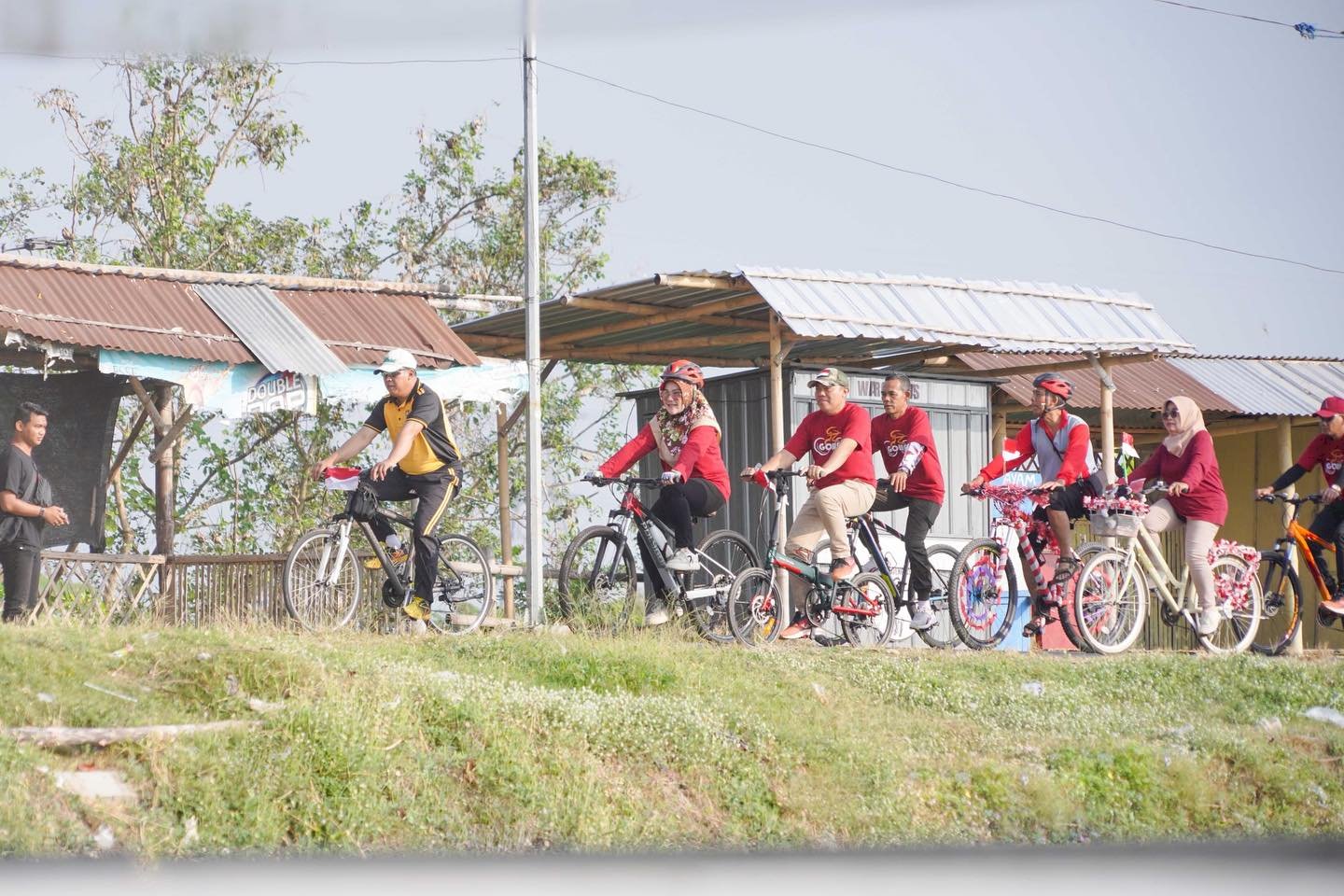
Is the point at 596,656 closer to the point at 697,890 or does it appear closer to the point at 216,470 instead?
the point at 697,890

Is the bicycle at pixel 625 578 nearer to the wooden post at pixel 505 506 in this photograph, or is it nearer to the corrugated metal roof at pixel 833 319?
the corrugated metal roof at pixel 833 319

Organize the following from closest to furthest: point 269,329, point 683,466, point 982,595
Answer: point 683,466 → point 982,595 → point 269,329

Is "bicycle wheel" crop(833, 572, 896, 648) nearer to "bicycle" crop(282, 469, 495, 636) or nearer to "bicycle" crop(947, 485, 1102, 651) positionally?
"bicycle" crop(947, 485, 1102, 651)

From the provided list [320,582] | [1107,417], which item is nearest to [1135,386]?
[1107,417]

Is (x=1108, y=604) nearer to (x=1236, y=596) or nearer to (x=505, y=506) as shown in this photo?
(x=1236, y=596)

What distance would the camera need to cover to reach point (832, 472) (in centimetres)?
1076

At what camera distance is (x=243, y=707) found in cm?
764

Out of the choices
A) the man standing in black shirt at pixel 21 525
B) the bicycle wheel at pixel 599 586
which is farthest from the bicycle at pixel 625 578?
the man standing in black shirt at pixel 21 525

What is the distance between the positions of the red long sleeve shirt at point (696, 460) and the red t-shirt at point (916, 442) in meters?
1.28

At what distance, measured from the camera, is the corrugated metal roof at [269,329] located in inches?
540

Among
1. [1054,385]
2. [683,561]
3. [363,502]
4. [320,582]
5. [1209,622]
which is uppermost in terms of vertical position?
[1054,385]

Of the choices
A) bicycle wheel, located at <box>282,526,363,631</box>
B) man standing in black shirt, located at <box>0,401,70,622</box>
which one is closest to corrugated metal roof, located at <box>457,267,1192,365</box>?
bicycle wheel, located at <box>282,526,363,631</box>

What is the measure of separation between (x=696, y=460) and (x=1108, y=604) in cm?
329

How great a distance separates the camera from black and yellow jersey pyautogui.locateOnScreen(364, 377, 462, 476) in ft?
34.9
